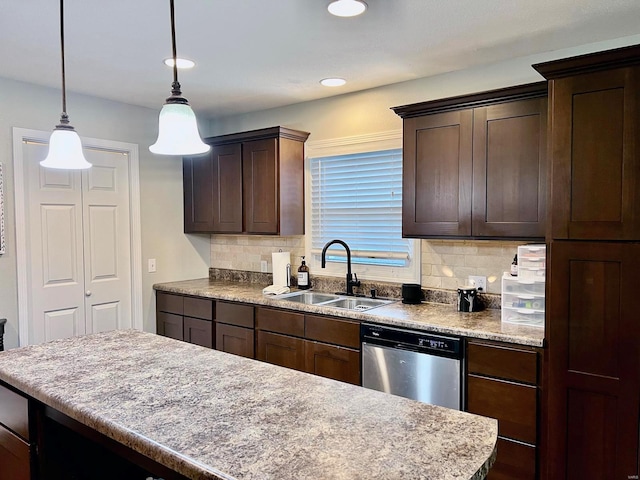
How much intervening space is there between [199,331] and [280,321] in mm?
917

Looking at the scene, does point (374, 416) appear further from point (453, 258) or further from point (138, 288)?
point (138, 288)

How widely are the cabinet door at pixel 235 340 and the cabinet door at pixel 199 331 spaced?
9 cm

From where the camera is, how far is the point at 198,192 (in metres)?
4.30

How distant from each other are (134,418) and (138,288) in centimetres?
293

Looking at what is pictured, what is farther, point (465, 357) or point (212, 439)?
point (465, 357)

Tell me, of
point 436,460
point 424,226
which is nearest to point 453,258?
point 424,226

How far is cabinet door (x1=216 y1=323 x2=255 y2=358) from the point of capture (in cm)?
351

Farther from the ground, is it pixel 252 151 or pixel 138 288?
pixel 252 151

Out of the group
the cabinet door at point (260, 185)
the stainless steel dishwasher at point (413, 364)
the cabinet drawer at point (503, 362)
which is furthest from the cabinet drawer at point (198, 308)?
the cabinet drawer at point (503, 362)

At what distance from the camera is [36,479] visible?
1802mm

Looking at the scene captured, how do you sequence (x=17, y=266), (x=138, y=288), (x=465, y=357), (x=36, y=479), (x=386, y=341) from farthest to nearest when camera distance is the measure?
(x=138, y=288)
(x=17, y=266)
(x=386, y=341)
(x=465, y=357)
(x=36, y=479)

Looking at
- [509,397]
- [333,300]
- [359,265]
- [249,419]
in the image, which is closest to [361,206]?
[359,265]

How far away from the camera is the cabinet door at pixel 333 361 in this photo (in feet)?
9.62

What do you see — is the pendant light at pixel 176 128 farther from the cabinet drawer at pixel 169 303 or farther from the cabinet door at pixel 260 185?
the cabinet drawer at pixel 169 303
